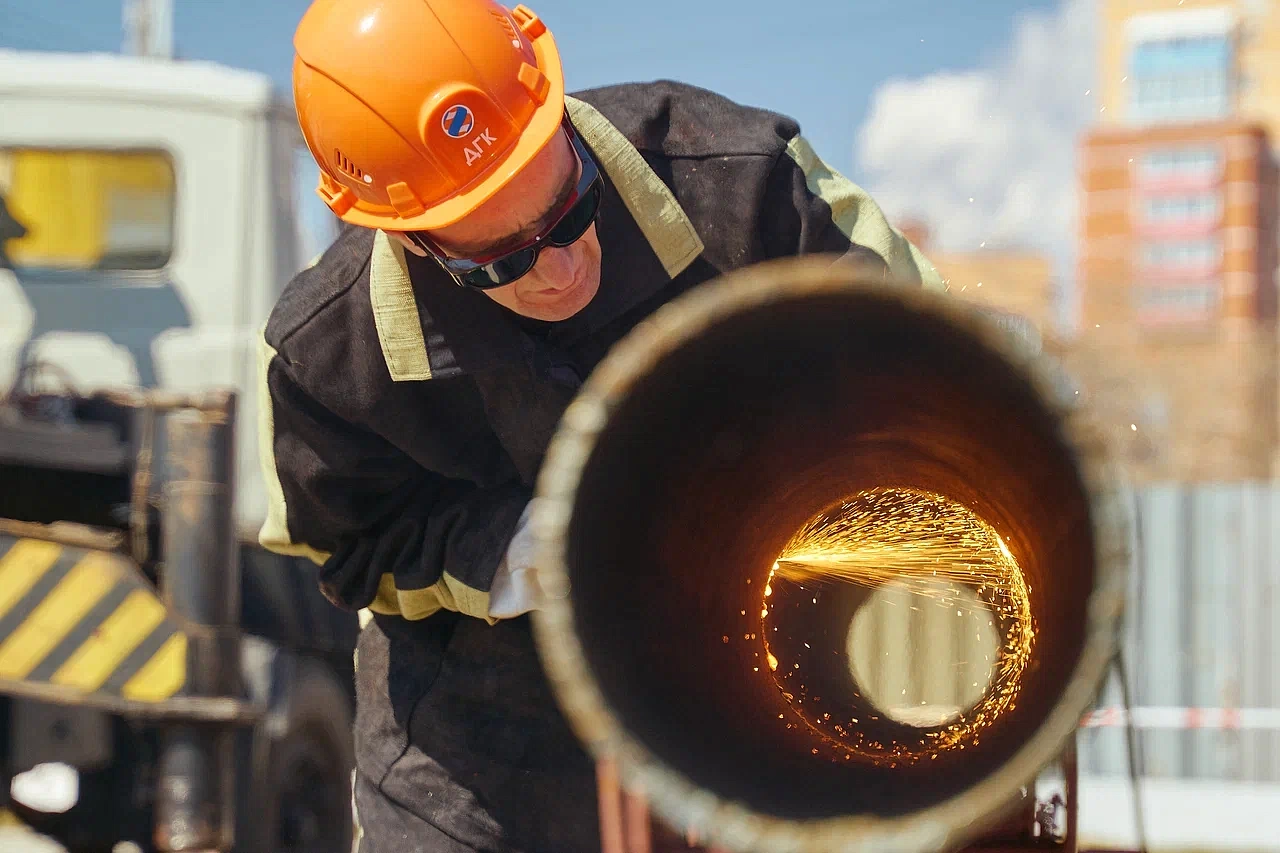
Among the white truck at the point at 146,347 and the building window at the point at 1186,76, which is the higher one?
the building window at the point at 1186,76

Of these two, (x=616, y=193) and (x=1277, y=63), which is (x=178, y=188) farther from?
(x=1277, y=63)

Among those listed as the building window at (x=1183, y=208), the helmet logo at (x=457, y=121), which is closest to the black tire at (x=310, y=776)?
the helmet logo at (x=457, y=121)

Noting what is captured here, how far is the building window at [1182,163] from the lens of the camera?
5203cm

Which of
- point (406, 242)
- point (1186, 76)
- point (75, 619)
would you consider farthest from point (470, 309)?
point (1186, 76)

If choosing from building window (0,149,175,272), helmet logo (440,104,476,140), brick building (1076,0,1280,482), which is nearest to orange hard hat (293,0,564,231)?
helmet logo (440,104,476,140)

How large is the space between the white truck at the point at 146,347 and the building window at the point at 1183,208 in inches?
2094

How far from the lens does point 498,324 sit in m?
2.15

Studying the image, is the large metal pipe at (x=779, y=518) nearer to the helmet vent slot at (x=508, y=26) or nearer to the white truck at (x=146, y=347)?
the helmet vent slot at (x=508, y=26)

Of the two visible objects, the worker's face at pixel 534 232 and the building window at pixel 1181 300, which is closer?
the worker's face at pixel 534 232

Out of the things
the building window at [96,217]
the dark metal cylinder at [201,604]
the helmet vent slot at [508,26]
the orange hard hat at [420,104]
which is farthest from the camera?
the building window at [96,217]

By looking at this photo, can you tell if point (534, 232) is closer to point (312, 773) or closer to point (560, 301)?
point (560, 301)

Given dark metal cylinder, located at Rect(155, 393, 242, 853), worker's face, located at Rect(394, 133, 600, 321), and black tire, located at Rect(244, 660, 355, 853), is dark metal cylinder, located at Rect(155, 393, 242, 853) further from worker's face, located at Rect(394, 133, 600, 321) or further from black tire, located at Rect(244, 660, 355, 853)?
worker's face, located at Rect(394, 133, 600, 321)

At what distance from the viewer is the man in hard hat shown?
2018mm

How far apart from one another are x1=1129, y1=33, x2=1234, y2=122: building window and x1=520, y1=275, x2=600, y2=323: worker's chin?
58.1 metres
